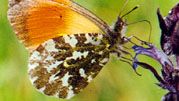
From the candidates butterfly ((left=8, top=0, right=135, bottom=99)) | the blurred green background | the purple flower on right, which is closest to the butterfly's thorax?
butterfly ((left=8, top=0, right=135, bottom=99))

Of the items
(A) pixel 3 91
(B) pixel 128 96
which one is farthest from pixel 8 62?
(B) pixel 128 96

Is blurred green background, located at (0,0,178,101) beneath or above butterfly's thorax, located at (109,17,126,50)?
beneath

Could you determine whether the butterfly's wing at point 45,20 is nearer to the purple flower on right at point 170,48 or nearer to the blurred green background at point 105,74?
the purple flower on right at point 170,48

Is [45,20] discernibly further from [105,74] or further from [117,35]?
[105,74]

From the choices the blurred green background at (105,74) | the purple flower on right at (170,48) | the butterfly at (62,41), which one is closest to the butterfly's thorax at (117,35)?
the butterfly at (62,41)

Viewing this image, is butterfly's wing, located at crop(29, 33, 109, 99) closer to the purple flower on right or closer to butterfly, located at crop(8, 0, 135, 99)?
butterfly, located at crop(8, 0, 135, 99)

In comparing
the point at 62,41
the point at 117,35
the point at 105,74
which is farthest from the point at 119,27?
the point at 105,74

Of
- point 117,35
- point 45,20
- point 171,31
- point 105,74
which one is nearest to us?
point 171,31
